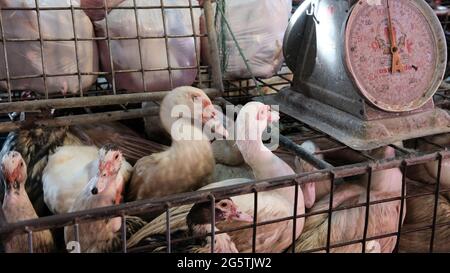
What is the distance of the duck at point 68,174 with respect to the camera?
0.99 m

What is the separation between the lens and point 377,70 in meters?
1.13

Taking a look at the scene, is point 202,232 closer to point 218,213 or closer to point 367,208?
point 218,213

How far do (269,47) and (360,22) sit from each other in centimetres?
44

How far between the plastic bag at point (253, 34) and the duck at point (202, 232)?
69 centimetres

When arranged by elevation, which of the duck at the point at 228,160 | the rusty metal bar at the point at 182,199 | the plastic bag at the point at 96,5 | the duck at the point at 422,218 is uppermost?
the plastic bag at the point at 96,5

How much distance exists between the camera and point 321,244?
1.03 m

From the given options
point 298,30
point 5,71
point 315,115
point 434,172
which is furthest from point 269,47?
point 5,71

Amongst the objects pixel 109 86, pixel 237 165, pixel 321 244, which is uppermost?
pixel 109 86

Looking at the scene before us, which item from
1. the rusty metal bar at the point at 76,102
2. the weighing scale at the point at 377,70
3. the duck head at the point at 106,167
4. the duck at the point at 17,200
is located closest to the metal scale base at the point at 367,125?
the weighing scale at the point at 377,70

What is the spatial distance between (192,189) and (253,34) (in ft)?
2.11

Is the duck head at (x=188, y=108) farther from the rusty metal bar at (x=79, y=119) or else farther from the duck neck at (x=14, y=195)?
the duck neck at (x=14, y=195)

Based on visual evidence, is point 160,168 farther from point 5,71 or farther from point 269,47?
point 269,47

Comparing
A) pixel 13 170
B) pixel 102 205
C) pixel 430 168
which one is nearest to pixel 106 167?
pixel 102 205
